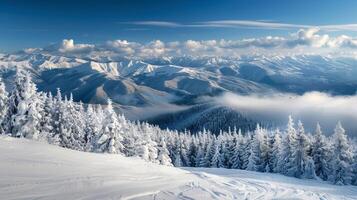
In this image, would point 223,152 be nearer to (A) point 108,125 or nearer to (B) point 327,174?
(B) point 327,174

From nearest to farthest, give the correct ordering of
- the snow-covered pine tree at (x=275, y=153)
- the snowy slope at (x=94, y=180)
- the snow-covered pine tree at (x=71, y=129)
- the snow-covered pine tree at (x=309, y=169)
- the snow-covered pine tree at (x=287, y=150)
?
the snowy slope at (x=94, y=180) → the snow-covered pine tree at (x=71, y=129) → the snow-covered pine tree at (x=309, y=169) → the snow-covered pine tree at (x=287, y=150) → the snow-covered pine tree at (x=275, y=153)

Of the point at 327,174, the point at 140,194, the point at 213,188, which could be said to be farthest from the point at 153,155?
the point at 140,194

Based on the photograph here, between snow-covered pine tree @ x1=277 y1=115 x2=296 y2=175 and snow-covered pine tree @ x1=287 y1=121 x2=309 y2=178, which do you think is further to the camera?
snow-covered pine tree @ x1=277 y1=115 x2=296 y2=175

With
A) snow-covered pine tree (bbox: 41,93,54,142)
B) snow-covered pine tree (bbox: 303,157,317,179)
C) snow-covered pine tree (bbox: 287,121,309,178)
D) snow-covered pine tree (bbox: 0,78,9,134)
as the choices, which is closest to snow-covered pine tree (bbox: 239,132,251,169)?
snow-covered pine tree (bbox: 287,121,309,178)

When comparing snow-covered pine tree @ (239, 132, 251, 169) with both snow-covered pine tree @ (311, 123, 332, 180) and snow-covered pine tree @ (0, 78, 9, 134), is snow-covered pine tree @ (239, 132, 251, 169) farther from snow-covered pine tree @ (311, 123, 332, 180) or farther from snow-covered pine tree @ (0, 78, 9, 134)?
snow-covered pine tree @ (0, 78, 9, 134)

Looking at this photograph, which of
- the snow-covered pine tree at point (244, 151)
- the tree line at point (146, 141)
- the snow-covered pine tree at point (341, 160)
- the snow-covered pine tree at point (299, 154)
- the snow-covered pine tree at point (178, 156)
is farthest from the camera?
the snow-covered pine tree at point (178, 156)

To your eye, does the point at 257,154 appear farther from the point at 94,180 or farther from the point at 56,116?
the point at 94,180

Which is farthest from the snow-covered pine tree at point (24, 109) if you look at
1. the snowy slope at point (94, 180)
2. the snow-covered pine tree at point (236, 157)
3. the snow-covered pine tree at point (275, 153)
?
the snow-covered pine tree at point (236, 157)

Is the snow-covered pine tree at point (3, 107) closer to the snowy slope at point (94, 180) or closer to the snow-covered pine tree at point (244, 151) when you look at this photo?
the snowy slope at point (94, 180)
